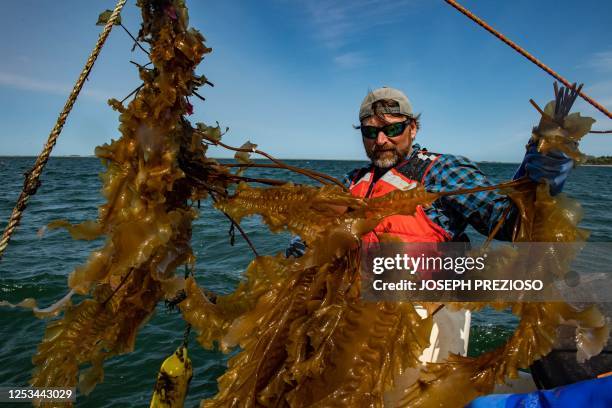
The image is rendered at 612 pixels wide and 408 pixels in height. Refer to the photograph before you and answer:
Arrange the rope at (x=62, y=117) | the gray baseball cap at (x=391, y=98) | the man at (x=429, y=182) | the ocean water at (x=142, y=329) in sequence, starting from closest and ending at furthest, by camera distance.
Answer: the rope at (x=62, y=117), the man at (x=429, y=182), the gray baseball cap at (x=391, y=98), the ocean water at (x=142, y=329)

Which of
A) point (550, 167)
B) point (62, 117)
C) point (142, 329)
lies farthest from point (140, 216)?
point (142, 329)

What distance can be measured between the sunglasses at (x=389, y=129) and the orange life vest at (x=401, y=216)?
238 mm

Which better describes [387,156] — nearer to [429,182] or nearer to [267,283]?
[429,182]

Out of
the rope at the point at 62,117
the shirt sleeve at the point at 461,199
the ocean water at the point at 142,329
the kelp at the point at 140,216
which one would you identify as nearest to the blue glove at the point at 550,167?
the ocean water at the point at 142,329

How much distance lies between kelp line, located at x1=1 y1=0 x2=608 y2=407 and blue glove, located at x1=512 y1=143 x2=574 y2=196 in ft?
0.22

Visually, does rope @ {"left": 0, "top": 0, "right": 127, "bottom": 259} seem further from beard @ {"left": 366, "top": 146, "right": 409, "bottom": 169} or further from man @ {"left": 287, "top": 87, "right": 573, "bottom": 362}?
beard @ {"left": 366, "top": 146, "right": 409, "bottom": 169}

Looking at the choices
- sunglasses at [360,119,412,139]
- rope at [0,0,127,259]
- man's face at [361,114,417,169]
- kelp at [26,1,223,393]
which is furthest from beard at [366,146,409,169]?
rope at [0,0,127,259]

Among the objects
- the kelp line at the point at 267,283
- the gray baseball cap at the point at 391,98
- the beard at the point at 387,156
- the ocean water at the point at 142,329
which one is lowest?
the ocean water at the point at 142,329

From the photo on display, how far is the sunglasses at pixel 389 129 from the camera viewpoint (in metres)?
2.88

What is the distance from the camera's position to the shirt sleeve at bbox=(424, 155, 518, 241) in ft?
7.82

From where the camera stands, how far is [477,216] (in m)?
2.46

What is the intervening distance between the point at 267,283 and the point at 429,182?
57.8 inches

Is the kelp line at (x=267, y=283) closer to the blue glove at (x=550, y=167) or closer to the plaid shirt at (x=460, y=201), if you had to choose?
the blue glove at (x=550, y=167)

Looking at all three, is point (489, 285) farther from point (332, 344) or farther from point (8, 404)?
point (8, 404)
